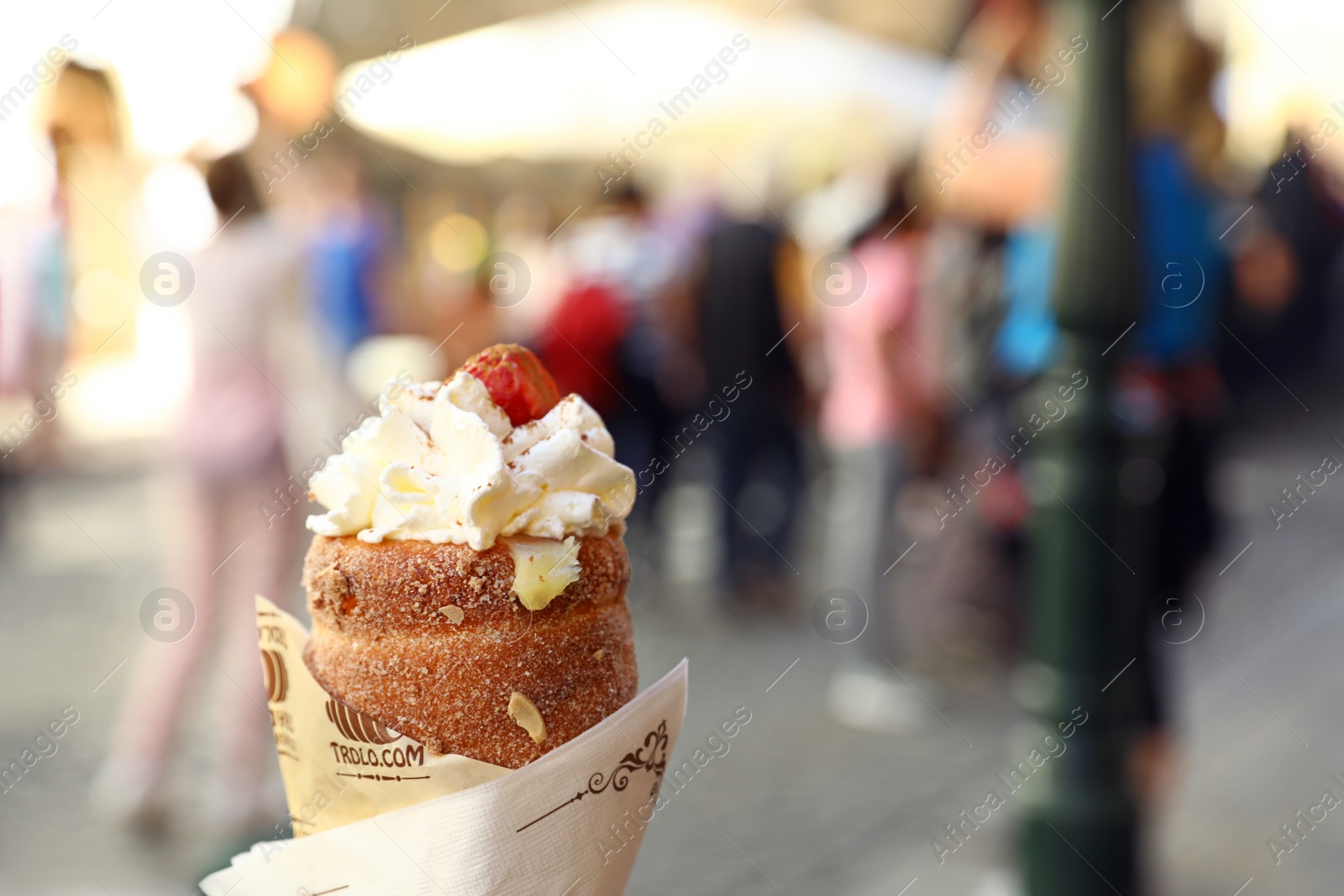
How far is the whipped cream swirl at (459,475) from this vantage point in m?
1.53

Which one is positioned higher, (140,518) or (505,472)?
(505,472)

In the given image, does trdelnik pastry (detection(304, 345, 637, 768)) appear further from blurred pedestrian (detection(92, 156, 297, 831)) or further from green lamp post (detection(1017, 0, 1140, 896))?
blurred pedestrian (detection(92, 156, 297, 831))

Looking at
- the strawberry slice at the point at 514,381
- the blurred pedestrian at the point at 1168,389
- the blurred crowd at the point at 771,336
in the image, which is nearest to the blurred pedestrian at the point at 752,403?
the blurred crowd at the point at 771,336

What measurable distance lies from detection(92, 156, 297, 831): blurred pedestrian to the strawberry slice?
9.13 ft

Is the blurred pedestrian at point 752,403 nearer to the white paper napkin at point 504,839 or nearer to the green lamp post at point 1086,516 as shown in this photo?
the green lamp post at point 1086,516

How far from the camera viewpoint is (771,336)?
→ 24.6ft

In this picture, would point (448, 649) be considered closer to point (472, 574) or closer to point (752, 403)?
point (472, 574)

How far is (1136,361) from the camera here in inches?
166

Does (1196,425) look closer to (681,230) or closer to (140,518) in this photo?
(681,230)

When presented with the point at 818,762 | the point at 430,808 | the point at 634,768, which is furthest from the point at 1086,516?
the point at 430,808

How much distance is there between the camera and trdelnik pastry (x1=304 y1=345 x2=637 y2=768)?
1.49 meters

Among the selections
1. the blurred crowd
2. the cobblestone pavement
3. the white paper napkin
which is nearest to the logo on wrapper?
the white paper napkin

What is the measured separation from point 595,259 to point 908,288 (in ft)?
9.18

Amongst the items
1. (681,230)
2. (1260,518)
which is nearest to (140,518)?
(681,230)
